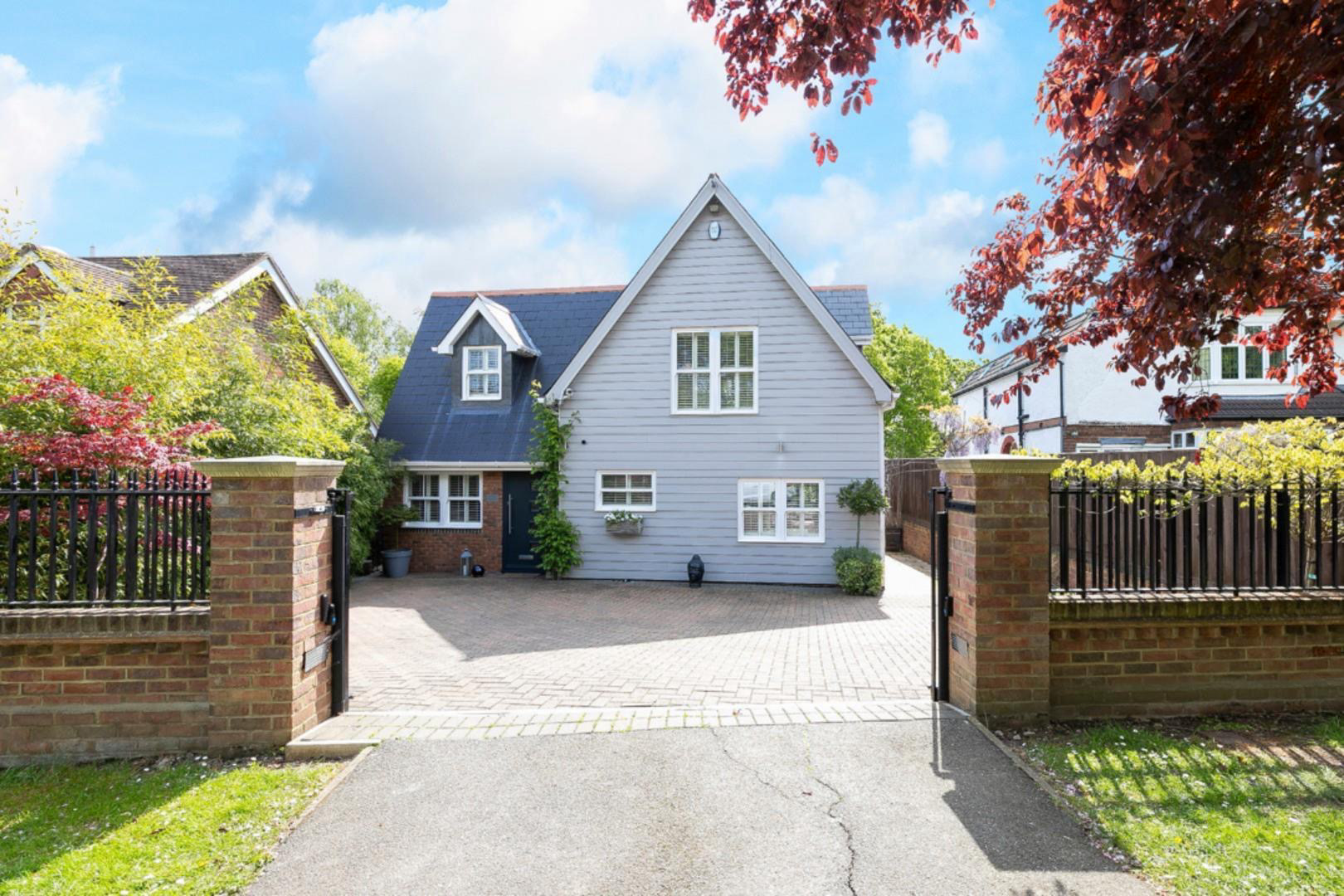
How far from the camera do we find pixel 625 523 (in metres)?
15.6

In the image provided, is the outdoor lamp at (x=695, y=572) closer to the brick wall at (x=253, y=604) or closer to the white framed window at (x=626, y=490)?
the white framed window at (x=626, y=490)


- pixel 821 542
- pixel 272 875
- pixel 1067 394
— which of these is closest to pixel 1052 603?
pixel 272 875

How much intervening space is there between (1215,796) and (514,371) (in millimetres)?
16122

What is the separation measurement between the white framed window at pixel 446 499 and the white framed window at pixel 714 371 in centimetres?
543

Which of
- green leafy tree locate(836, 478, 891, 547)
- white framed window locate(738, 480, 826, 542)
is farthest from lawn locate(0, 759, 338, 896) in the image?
green leafy tree locate(836, 478, 891, 547)

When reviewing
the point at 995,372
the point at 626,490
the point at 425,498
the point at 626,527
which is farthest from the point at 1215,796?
the point at 995,372

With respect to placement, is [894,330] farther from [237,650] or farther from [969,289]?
[237,650]

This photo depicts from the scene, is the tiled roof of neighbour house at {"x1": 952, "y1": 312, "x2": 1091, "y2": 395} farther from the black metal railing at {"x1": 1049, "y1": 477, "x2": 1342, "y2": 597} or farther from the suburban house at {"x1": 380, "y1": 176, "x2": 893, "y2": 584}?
the black metal railing at {"x1": 1049, "y1": 477, "x2": 1342, "y2": 597}

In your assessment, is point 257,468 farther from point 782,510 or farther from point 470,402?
point 470,402

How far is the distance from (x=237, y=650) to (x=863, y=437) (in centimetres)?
1201

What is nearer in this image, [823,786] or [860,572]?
[823,786]

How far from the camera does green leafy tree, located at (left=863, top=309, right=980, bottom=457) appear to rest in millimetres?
36094

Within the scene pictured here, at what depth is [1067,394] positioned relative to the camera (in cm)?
2356

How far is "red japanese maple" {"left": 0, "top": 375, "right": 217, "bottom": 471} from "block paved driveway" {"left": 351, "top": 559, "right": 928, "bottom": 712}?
10.2 feet
